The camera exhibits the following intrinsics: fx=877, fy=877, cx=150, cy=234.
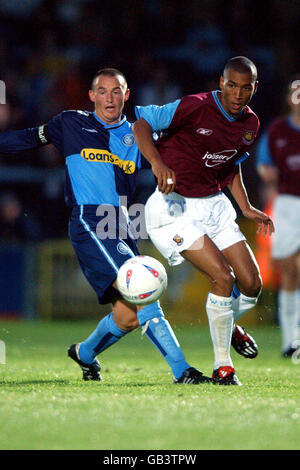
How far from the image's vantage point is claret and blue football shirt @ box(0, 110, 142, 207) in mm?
5617

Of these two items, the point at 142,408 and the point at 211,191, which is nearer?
the point at 142,408

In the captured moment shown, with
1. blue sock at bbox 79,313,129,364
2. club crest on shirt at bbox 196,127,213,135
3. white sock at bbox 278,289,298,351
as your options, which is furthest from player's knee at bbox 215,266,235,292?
white sock at bbox 278,289,298,351

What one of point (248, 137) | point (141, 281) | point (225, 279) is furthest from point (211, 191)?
point (141, 281)

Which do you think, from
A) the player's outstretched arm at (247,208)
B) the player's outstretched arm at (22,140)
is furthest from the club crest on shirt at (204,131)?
the player's outstretched arm at (22,140)

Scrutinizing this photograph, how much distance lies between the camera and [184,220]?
559 centimetres

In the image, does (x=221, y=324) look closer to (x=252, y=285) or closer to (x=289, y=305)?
(x=252, y=285)

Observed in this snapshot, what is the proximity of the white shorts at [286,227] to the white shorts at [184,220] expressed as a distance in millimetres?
3087

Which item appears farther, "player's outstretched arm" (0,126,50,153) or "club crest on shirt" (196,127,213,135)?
"player's outstretched arm" (0,126,50,153)

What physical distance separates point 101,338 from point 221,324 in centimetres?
83

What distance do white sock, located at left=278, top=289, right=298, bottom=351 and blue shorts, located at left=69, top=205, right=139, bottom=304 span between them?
2.87 meters

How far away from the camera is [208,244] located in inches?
211

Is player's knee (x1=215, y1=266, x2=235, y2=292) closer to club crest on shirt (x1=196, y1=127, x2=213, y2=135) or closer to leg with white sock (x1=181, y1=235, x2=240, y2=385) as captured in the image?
leg with white sock (x1=181, y1=235, x2=240, y2=385)
